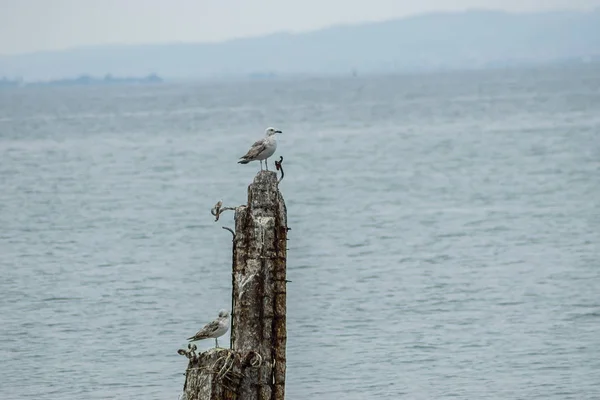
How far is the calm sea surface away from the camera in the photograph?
27.0 metres

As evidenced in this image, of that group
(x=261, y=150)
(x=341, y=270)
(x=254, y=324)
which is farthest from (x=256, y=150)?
(x=341, y=270)

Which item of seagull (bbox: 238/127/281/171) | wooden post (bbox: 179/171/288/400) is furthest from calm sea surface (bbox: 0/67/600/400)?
wooden post (bbox: 179/171/288/400)

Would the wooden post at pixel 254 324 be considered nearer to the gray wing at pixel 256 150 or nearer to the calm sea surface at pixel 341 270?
the gray wing at pixel 256 150

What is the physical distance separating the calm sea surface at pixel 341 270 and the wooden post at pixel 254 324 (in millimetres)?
13141

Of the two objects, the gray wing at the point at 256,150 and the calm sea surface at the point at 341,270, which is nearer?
the gray wing at the point at 256,150

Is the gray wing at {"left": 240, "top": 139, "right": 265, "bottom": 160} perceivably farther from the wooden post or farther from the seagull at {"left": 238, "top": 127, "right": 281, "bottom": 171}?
the wooden post

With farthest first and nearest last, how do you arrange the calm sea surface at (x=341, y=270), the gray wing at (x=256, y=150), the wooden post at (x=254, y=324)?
1. the calm sea surface at (x=341, y=270)
2. the gray wing at (x=256, y=150)
3. the wooden post at (x=254, y=324)

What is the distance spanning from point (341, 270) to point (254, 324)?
90.7 ft

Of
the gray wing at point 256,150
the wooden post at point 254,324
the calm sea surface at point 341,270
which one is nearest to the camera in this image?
the wooden post at point 254,324

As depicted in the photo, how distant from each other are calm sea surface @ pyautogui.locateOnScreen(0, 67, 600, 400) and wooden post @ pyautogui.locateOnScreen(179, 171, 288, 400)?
1314 centimetres

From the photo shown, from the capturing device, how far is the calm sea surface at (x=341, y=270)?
27.0 metres

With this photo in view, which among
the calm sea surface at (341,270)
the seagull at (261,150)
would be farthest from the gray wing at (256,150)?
the calm sea surface at (341,270)

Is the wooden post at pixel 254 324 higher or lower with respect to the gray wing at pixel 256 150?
lower

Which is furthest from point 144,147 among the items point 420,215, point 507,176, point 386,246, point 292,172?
point 386,246
